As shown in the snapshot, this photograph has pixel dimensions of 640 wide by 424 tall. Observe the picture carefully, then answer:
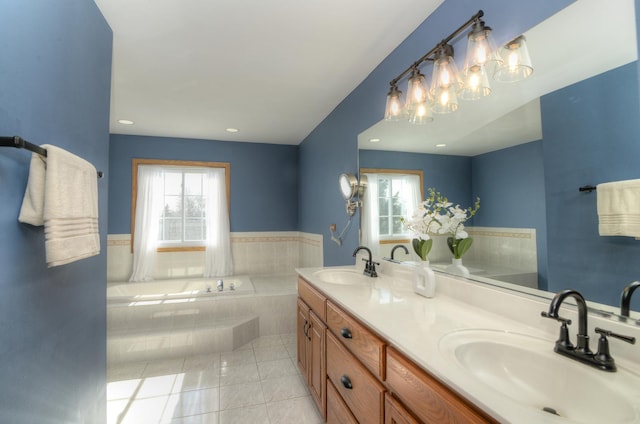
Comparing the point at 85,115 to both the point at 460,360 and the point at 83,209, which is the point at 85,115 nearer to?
the point at 83,209

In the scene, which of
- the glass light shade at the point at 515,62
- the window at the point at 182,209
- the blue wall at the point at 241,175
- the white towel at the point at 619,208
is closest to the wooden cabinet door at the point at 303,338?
the white towel at the point at 619,208

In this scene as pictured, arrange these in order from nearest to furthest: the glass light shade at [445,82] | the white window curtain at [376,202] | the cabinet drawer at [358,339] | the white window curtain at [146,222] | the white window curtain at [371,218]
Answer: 1. the cabinet drawer at [358,339]
2. the glass light shade at [445,82]
3. the white window curtain at [376,202]
4. the white window curtain at [371,218]
5. the white window curtain at [146,222]

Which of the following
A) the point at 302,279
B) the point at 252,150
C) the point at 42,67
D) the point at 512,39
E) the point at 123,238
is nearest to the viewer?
the point at 42,67

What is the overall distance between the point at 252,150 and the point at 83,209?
3.51 metres

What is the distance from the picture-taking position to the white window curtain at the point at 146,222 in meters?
3.89

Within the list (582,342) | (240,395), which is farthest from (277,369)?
(582,342)

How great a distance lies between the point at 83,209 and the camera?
44.8 inches

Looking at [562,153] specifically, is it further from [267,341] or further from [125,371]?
[125,371]

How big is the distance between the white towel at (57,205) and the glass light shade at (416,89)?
5.54 ft

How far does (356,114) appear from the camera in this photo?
8.50ft

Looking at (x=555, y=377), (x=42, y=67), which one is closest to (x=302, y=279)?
(x=555, y=377)

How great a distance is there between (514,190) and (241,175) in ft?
12.5

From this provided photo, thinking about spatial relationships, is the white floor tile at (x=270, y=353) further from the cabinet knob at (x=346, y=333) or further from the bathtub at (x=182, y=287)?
the cabinet knob at (x=346, y=333)

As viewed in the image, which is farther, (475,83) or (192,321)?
(192,321)
